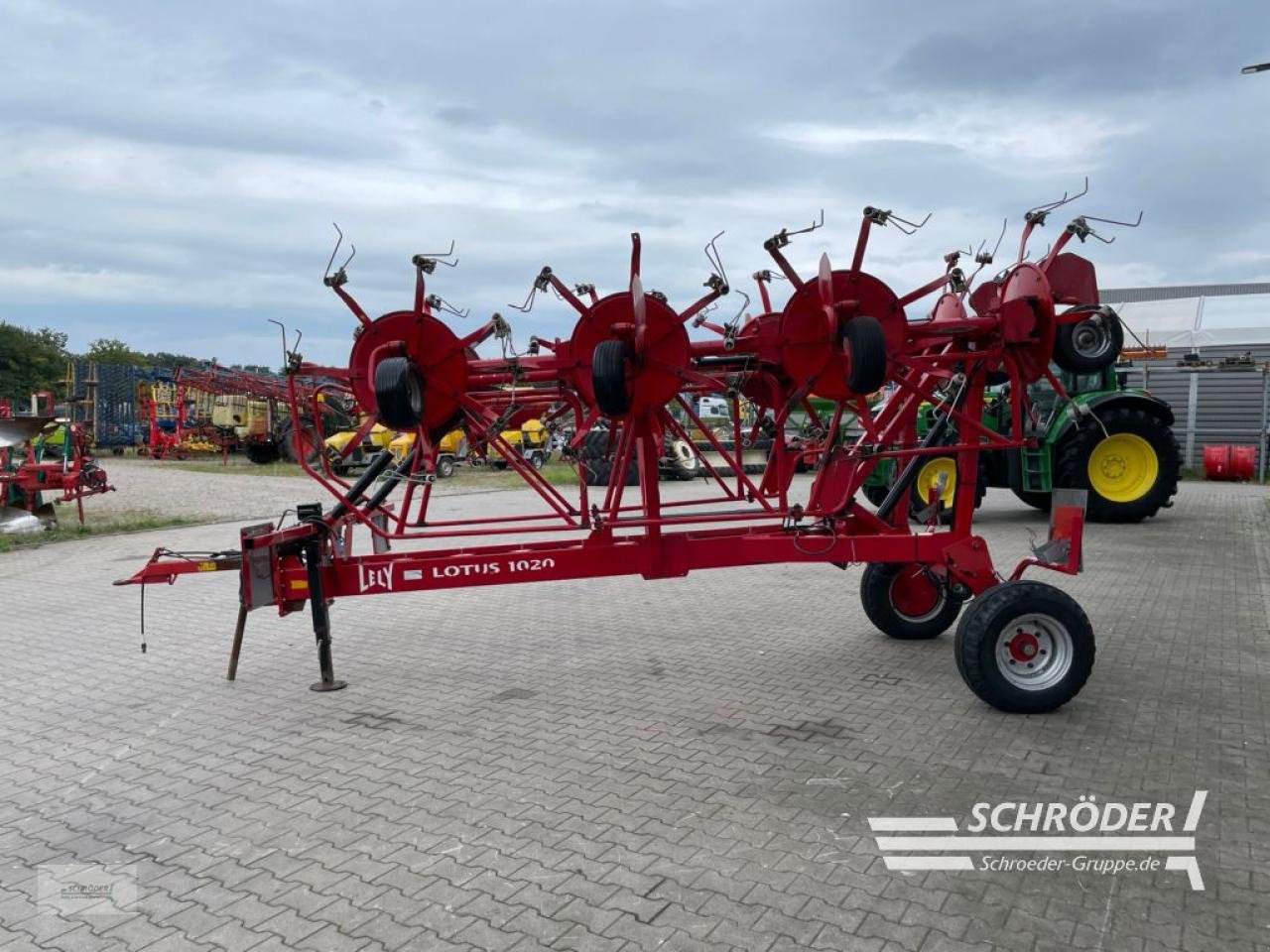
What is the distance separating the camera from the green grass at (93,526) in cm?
1322

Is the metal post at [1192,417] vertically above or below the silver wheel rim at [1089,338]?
below

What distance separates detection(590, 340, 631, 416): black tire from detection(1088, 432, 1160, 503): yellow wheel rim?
11024mm

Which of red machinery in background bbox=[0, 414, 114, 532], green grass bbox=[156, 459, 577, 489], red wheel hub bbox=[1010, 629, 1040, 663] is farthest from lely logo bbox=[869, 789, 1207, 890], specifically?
green grass bbox=[156, 459, 577, 489]

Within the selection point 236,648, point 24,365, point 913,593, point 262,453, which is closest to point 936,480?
point 913,593

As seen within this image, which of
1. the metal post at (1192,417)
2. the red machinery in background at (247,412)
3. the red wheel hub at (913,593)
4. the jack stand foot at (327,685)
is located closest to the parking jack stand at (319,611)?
the jack stand foot at (327,685)

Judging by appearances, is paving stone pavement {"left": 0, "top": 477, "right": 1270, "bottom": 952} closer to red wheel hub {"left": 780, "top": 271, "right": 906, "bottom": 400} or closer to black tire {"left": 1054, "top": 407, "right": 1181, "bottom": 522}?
red wheel hub {"left": 780, "top": 271, "right": 906, "bottom": 400}

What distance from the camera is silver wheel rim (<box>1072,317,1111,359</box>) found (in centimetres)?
567

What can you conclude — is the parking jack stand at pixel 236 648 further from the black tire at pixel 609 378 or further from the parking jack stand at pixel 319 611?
the black tire at pixel 609 378

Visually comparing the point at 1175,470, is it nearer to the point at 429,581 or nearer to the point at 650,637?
the point at 650,637

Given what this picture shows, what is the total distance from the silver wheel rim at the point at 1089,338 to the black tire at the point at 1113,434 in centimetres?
838

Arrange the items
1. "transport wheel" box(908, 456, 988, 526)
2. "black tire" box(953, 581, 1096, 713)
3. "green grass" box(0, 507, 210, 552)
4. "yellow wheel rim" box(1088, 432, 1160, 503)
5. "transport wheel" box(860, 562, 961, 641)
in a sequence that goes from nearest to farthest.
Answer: "black tire" box(953, 581, 1096, 713)
"transport wheel" box(860, 562, 961, 641)
"green grass" box(0, 507, 210, 552)
"yellow wheel rim" box(1088, 432, 1160, 503)
"transport wheel" box(908, 456, 988, 526)

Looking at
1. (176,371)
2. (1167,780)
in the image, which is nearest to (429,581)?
(1167,780)

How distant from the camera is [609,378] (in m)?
4.94

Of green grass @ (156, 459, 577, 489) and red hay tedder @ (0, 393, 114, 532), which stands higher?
A: red hay tedder @ (0, 393, 114, 532)
